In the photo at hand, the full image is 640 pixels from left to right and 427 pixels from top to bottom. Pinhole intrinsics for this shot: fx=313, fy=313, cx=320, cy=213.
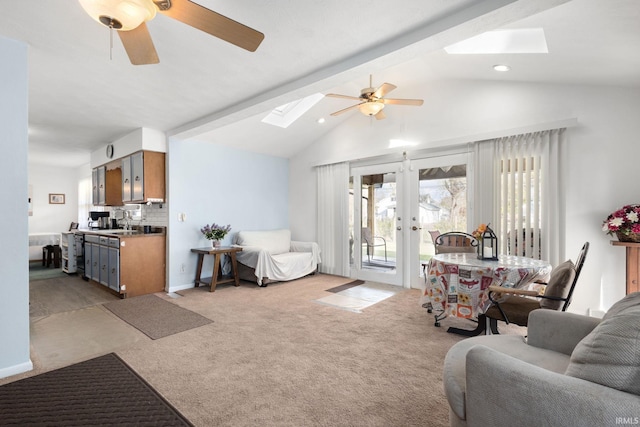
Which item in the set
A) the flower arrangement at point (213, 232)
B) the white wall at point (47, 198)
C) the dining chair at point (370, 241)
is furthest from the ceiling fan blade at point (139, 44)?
the white wall at point (47, 198)

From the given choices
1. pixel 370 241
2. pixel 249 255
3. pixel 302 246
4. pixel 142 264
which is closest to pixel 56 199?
pixel 142 264

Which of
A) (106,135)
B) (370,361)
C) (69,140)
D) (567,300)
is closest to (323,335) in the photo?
(370,361)

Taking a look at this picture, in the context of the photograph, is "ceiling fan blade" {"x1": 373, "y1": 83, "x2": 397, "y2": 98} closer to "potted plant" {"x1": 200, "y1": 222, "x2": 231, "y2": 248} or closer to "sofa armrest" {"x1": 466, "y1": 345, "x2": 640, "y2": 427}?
"sofa armrest" {"x1": 466, "y1": 345, "x2": 640, "y2": 427}

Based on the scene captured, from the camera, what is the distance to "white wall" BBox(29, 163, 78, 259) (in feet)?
26.7

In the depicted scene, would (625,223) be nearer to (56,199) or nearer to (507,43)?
(507,43)

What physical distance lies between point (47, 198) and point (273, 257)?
7280 millimetres

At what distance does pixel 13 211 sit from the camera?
238 centimetres

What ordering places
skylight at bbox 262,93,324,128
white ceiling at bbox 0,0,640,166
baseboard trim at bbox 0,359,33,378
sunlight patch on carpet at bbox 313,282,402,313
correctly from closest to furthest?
1. white ceiling at bbox 0,0,640,166
2. baseboard trim at bbox 0,359,33,378
3. sunlight patch on carpet at bbox 313,282,402,313
4. skylight at bbox 262,93,324,128

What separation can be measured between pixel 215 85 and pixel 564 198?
409 centimetres

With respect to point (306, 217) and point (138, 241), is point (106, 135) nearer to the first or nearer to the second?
point (138, 241)

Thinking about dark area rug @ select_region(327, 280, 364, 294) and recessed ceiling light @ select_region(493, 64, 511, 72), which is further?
dark area rug @ select_region(327, 280, 364, 294)

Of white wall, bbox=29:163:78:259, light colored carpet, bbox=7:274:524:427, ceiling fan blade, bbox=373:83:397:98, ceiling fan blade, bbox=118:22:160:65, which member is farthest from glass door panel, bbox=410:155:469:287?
white wall, bbox=29:163:78:259

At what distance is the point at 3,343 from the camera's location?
7.67 ft

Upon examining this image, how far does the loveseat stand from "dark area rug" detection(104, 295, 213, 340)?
1405mm
